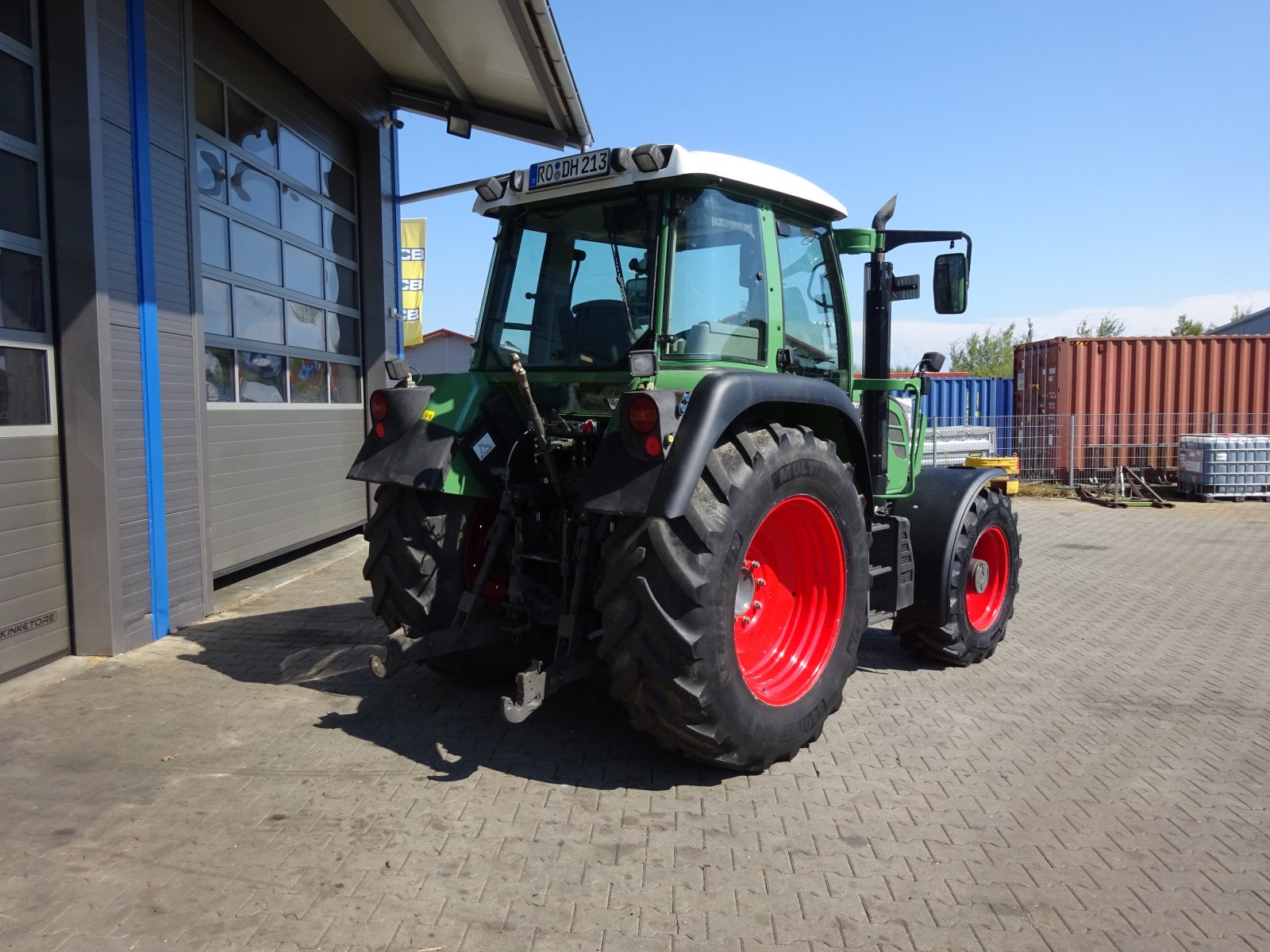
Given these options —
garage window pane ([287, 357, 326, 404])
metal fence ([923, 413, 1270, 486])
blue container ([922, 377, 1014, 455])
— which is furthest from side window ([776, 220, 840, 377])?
blue container ([922, 377, 1014, 455])

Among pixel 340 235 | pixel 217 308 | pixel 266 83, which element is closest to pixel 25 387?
pixel 217 308

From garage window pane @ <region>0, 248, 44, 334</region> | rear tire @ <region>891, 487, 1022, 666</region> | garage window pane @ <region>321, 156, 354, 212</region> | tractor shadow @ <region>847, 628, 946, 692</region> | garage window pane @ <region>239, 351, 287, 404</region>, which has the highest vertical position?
garage window pane @ <region>321, 156, 354, 212</region>

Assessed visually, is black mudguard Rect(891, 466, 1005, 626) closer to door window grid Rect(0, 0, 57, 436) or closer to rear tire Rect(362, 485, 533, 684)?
rear tire Rect(362, 485, 533, 684)

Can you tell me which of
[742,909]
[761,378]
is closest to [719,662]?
[742,909]

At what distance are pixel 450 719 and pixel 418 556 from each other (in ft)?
2.72

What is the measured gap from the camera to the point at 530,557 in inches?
156

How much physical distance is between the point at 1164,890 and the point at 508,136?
901 cm

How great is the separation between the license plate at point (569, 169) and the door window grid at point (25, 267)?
295 cm

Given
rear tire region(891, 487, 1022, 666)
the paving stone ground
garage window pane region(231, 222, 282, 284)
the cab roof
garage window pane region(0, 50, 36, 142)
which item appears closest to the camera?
the paving stone ground

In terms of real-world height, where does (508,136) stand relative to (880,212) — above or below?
above

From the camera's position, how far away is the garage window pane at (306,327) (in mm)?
8250

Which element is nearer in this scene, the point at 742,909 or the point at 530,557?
the point at 742,909

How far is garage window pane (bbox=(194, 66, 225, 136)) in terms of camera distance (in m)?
6.71

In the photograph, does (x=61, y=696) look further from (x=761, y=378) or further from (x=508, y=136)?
(x=508, y=136)
